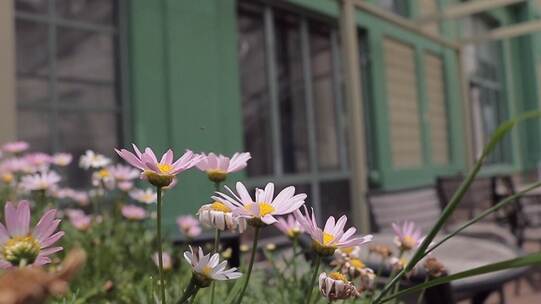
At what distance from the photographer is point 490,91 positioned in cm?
958

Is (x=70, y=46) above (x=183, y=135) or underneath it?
above

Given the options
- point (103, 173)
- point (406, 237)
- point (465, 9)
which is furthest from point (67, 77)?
point (465, 9)

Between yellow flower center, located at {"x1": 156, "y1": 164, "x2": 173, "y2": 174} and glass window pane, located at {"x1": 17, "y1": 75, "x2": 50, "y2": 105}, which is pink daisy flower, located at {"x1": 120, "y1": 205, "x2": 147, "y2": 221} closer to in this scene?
yellow flower center, located at {"x1": 156, "y1": 164, "x2": 173, "y2": 174}

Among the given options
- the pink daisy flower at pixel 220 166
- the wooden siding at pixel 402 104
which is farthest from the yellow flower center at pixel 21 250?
the wooden siding at pixel 402 104

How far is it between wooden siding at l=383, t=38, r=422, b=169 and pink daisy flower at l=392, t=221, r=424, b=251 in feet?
16.9

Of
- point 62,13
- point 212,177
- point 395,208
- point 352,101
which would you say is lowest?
point 395,208

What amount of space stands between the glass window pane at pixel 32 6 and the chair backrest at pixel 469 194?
3365 mm

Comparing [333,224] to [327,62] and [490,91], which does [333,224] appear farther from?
[490,91]

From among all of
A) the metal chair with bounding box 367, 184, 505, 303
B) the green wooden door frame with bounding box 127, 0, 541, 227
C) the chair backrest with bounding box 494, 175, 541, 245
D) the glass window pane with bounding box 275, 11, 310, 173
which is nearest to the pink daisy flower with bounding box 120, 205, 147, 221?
the green wooden door frame with bounding box 127, 0, 541, 227

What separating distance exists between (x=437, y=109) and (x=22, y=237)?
283 inches

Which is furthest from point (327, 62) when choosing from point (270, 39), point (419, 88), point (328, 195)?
point (419, 88)

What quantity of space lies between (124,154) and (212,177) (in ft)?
0.52

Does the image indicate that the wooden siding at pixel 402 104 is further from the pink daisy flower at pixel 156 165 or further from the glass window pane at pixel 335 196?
the pink daisy flower at pixel 156 165

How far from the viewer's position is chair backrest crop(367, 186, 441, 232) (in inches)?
131
